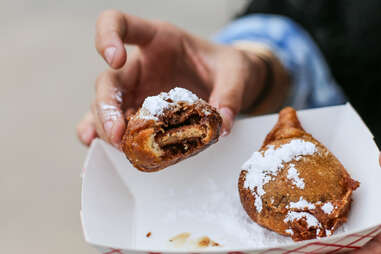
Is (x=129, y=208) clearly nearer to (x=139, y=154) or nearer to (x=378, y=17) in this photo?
(x=139, y=154)

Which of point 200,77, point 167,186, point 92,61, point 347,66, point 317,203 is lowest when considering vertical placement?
point 317,203

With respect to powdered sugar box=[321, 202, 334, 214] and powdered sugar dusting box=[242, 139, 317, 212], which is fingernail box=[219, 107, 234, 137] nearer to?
powdered sugar dusting box=[242, 139, 317, 212]

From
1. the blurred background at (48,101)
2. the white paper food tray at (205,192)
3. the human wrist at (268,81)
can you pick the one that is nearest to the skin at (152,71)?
the white paper food tray at (205,192)

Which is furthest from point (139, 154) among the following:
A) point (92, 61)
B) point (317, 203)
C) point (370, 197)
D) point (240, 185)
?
point (92, 61)

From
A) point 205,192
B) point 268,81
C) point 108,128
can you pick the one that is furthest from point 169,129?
point 268,81

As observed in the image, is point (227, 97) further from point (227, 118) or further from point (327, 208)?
point (327, 208)
